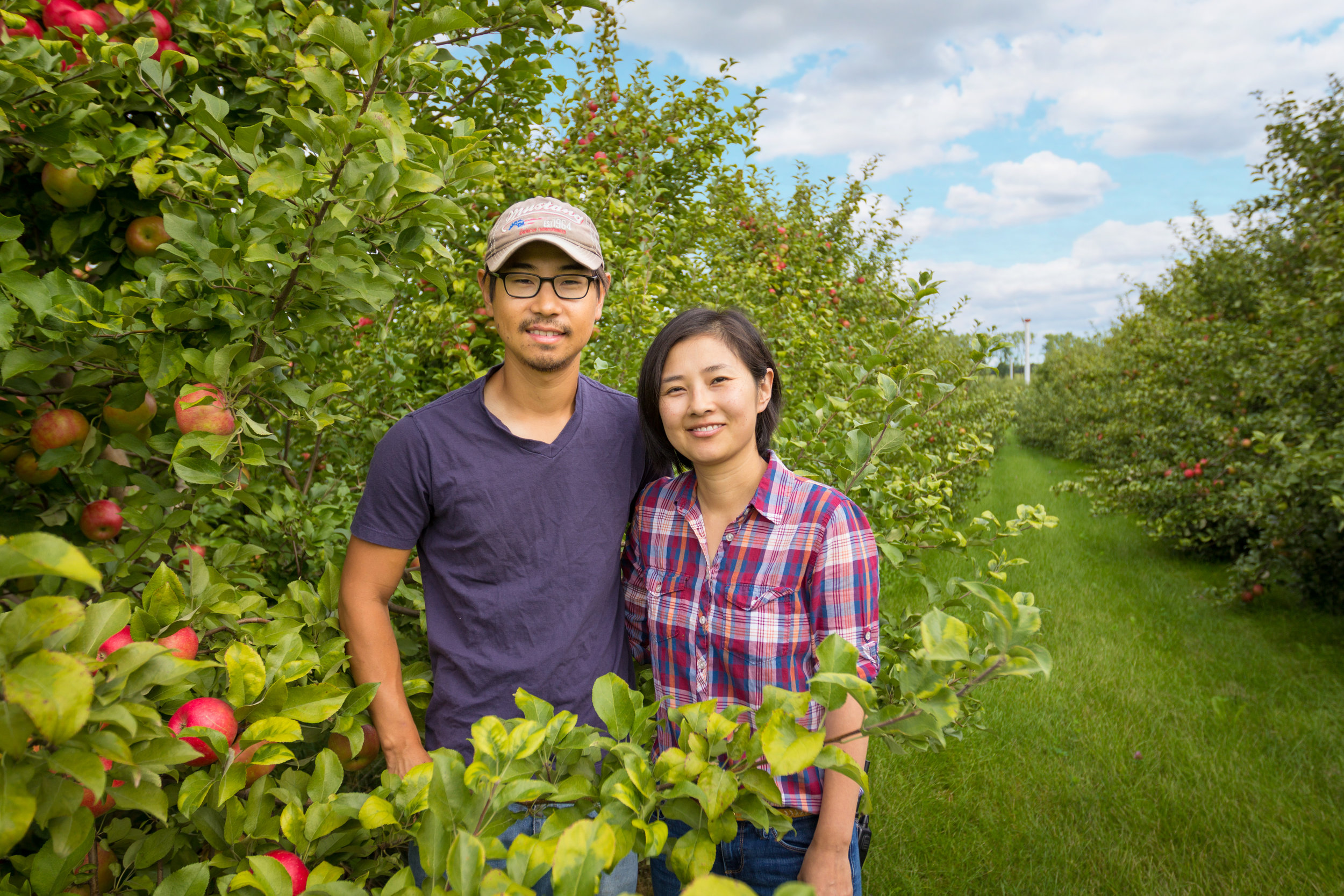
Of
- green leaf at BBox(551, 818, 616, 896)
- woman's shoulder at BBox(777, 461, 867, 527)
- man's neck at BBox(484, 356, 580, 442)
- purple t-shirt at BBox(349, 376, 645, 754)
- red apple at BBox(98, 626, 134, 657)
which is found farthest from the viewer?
man's neck at BBox(484, 356, 580, 442)

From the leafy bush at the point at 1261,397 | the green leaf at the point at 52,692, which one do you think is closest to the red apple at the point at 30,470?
the green leaf at the point at 52,692

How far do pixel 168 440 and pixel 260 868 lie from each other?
886 mm

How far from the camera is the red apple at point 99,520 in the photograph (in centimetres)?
172

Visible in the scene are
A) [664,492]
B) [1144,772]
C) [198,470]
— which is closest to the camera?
[198,470]

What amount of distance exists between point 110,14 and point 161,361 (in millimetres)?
1061

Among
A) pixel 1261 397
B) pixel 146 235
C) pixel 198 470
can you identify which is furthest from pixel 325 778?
pixel 1261 397

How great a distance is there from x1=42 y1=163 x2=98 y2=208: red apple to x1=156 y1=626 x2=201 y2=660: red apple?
1094mm

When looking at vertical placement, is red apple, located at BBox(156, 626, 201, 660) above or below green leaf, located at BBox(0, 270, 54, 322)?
below

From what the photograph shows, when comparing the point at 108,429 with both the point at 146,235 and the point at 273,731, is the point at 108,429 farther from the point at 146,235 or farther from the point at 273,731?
the point at 273,731

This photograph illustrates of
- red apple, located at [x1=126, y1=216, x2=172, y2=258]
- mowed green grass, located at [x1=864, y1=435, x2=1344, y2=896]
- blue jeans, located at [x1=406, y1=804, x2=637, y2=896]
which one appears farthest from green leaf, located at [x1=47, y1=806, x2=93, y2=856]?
mowed green grass, located at [x1=864, y1=435, x2=1344, y2=896]

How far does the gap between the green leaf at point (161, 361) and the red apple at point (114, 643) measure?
0.44m

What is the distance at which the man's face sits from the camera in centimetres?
167

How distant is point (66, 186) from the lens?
1614 millimetres

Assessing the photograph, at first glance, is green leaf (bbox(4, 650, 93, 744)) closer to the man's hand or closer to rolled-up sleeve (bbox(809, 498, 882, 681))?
the man's hand
